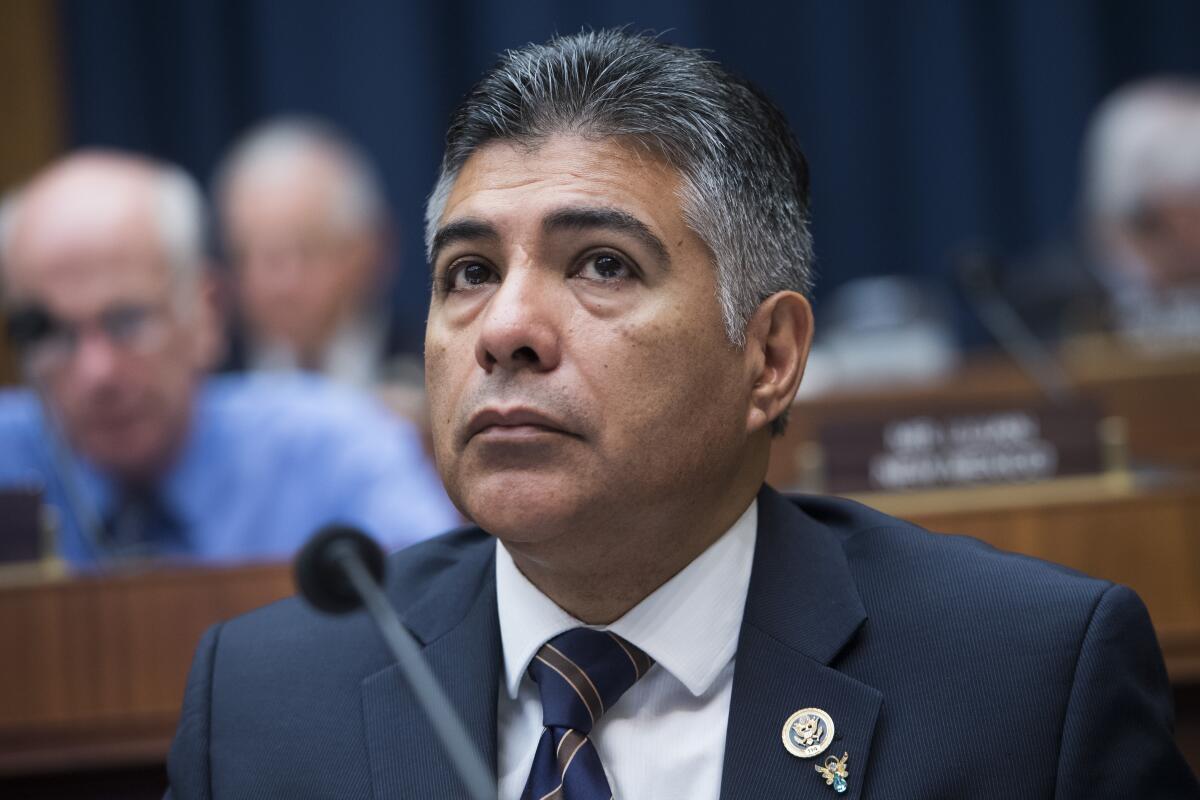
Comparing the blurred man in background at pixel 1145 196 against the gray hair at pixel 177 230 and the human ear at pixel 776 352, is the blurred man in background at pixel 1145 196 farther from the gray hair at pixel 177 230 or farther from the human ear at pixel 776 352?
the human ear at pixel 776 352

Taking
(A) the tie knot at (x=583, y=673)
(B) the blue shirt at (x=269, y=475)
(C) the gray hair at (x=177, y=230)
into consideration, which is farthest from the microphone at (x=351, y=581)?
(C) the gray hair at (x=177, y=230)

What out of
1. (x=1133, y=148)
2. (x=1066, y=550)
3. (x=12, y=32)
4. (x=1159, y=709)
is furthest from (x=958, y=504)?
(x=12, y=32)

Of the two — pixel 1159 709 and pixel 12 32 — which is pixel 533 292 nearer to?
pixel 1159 709

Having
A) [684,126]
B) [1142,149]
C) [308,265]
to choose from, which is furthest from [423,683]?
[1142,149]

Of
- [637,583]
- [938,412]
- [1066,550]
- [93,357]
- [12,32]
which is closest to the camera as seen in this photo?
[637,583]

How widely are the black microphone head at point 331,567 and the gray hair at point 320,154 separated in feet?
11.4

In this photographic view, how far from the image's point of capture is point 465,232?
4.65 ft

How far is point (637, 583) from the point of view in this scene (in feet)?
4.76

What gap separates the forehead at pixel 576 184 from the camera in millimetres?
1383

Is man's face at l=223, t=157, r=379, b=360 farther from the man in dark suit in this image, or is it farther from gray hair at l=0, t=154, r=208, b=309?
the man in dark suit

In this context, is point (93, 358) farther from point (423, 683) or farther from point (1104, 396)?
point (1104, 396)

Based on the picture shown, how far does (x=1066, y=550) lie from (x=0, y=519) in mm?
1905

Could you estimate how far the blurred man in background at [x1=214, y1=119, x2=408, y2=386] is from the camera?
464 centimetres

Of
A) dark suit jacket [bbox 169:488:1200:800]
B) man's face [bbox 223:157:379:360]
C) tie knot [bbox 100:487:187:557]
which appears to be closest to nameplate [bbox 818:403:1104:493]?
dark suit jacket [bbox 169:488:1200:800]
